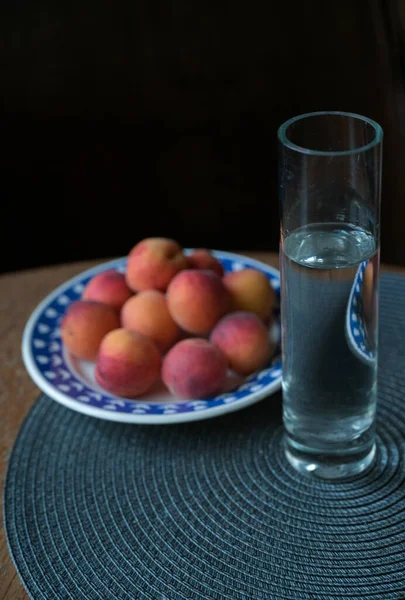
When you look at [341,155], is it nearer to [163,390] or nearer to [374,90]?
[163,390]

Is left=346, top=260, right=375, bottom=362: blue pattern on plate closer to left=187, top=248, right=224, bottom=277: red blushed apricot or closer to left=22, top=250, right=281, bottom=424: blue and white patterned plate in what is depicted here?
left=22, top=250, right=281, bottom=424: blue and white patterned plate

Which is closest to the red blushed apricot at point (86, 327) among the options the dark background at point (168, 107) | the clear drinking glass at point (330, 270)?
the clear drinking glass at point (330, 270)

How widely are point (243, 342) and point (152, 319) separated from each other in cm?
10

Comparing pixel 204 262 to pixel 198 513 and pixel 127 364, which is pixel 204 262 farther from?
pixel 198 513

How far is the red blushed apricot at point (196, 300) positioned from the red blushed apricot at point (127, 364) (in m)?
0.05

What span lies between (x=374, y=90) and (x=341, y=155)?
3.29 feet

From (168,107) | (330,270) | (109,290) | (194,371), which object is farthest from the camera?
(168,107)

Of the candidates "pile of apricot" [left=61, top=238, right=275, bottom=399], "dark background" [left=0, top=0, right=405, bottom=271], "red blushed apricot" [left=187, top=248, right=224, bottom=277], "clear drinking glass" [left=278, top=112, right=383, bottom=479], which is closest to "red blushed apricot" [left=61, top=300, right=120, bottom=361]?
"pile of apricot" [left=61, top=238, right=275, bottom=399]

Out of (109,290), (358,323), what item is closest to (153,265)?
(109,290)

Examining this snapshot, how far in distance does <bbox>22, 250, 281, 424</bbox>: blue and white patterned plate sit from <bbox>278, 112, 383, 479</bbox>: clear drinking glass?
3.6 inches

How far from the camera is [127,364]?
0.73 m

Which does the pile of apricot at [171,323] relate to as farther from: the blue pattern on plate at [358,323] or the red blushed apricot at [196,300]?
the blue pattern on plate at [358,323]

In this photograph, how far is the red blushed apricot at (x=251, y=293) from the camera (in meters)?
0.81

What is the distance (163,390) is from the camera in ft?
2.52
